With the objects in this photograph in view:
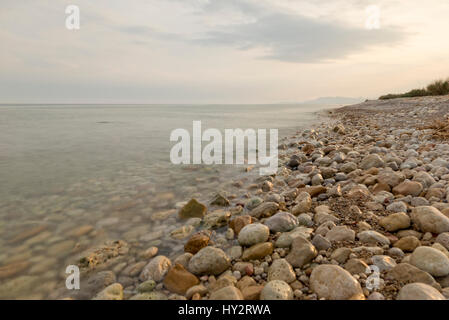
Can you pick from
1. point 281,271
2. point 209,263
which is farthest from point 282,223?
point 209,263

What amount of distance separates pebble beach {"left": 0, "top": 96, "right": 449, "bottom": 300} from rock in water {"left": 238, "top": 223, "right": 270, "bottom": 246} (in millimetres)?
10

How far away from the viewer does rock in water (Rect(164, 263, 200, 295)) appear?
81.4 inches

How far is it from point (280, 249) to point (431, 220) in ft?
4.74

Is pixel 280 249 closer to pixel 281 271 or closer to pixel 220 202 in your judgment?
pixel 281 271

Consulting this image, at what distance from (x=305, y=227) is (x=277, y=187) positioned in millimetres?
1858

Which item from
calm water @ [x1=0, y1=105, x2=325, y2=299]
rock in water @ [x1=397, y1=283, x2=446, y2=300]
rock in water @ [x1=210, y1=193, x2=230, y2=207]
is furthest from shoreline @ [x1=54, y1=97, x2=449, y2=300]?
calm water @ [x1=0, y1=105, x2=325, y2=299]

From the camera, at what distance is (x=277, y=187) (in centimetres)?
455

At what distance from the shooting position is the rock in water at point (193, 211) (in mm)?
3568

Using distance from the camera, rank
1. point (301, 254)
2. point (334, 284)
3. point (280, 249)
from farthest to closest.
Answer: point (280, 249) < point (301, 254) < point (334, 284)

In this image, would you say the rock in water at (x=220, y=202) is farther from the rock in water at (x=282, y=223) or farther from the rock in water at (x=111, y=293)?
the rock in water at (x=111, y=293)

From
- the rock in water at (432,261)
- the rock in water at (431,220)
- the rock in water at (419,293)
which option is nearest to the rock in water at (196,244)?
the rock in water at (419,293)

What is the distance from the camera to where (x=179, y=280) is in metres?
2.11

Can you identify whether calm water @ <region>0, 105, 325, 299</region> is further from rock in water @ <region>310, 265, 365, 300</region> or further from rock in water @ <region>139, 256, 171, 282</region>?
rock in water @ <region>310, 265, 365, 300</region>
